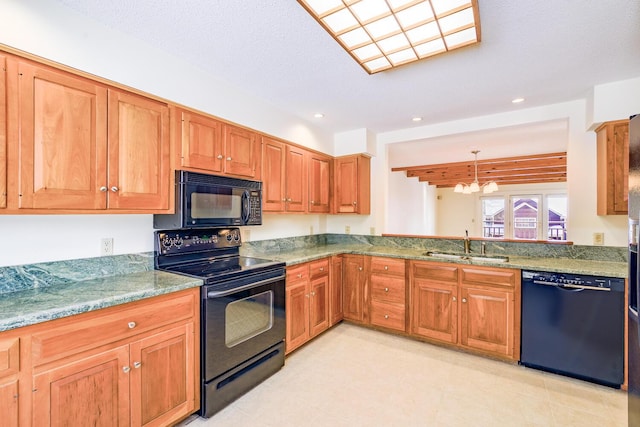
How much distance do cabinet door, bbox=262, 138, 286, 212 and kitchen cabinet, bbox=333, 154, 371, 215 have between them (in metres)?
1.02

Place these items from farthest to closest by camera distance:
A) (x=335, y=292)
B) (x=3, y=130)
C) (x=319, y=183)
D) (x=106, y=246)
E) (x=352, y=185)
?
(x=352, y=185)
(x=319, y=183)
(x=335, y=292)
(x=106, y=246)
(x=3, y=130)

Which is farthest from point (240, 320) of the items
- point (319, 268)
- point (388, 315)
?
point (388, 315)

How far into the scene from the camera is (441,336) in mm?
2955

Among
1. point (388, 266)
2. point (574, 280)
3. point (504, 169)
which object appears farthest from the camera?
point (504, 169)

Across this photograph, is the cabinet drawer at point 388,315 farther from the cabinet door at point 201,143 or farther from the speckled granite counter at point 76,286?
the cabinet door at point 201,143

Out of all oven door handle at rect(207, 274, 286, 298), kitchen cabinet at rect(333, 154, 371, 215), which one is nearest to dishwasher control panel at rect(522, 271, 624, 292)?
kitchen cabinet at rect(333, 154, 371, 215)

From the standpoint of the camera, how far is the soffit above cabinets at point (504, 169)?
493 cm

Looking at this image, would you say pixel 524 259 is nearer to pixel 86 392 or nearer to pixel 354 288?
pixel 354 288

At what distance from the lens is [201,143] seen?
90.0 inches

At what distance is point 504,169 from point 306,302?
4960mm

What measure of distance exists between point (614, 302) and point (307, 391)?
242 centimetres

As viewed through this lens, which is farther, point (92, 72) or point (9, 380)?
point (92, 72)

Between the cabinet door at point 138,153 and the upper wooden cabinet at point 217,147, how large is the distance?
0.16 metres

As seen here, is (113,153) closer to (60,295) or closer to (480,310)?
(60,295)
